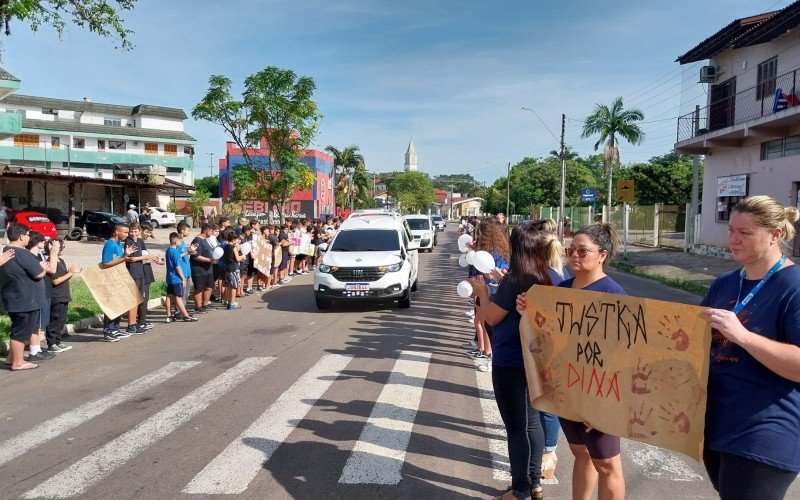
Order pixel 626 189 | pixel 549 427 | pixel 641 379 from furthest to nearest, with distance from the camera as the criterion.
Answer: pixel 626 189 < pixel 549 427 < pixel 641 379

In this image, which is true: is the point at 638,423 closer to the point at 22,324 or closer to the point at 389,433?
the point at 389,433

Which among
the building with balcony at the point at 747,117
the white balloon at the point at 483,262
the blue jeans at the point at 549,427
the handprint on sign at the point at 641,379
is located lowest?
the blue jeans at the point at 549,427

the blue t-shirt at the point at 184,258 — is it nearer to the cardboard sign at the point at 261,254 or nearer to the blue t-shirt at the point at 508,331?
the cardboard sign at the point at 261,254

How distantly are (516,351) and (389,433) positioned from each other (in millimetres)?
1957

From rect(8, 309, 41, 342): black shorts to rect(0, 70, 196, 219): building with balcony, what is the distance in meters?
35.2

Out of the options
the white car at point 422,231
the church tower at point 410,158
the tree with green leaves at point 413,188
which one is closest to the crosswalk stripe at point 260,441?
the white car at point 422,231

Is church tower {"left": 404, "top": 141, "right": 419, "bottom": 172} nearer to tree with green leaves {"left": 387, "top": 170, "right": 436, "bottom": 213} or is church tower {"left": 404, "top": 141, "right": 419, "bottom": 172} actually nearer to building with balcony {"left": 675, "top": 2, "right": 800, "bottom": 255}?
tree with green leaves {"left": 387, "top": 170, "right": 436, "bottom": 213}

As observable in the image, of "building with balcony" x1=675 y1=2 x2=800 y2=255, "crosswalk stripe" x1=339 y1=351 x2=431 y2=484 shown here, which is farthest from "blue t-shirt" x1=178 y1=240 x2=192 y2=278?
"building with balcony" x1=675 y1=2 x2=800 y2=255

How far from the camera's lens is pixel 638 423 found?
2.82m

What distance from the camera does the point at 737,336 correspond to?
2199 millimetres

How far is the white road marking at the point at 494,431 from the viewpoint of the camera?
426cm

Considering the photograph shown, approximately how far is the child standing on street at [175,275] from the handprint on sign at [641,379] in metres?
8.82

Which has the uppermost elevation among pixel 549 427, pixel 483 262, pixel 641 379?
pixel 483 262

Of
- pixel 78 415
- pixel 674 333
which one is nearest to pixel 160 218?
pixel 78 415
